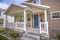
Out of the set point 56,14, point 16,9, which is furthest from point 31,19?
point 56,14

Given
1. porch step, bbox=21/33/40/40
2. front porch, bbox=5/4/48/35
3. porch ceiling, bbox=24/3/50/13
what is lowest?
porch step, bbox=21/33/40/40

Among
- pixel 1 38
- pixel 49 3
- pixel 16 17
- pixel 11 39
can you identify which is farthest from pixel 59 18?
pixel 16 17

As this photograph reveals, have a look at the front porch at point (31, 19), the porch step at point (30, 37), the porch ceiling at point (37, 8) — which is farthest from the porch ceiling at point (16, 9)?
the porch step at point (30, 37)

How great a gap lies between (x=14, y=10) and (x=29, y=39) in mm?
7187

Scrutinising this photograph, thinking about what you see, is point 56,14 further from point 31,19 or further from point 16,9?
point 16,9

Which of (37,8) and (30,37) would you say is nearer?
(30,37)

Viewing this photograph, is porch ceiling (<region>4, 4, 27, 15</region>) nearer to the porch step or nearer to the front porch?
the front porch

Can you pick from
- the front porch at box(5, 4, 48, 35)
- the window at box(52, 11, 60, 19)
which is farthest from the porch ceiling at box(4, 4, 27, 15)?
the window at box(52, 11, 60, 19)

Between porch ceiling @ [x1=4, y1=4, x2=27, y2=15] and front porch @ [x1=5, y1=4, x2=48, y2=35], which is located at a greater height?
porch ceiling @ [x1=4, y1=4, x2=27, y2=15]

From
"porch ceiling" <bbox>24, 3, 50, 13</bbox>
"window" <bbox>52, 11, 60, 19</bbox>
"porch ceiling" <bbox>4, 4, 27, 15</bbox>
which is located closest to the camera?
"porch ceiling" <bbox>24, 3, 50, 13</bbox>

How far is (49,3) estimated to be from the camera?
16.6 metres

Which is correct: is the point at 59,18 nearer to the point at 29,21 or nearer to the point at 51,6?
the point at 51,6

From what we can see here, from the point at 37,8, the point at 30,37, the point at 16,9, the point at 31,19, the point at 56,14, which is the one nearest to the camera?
the point at 30,37

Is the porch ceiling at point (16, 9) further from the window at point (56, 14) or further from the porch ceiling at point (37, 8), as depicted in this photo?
the window at point (56, 14)
